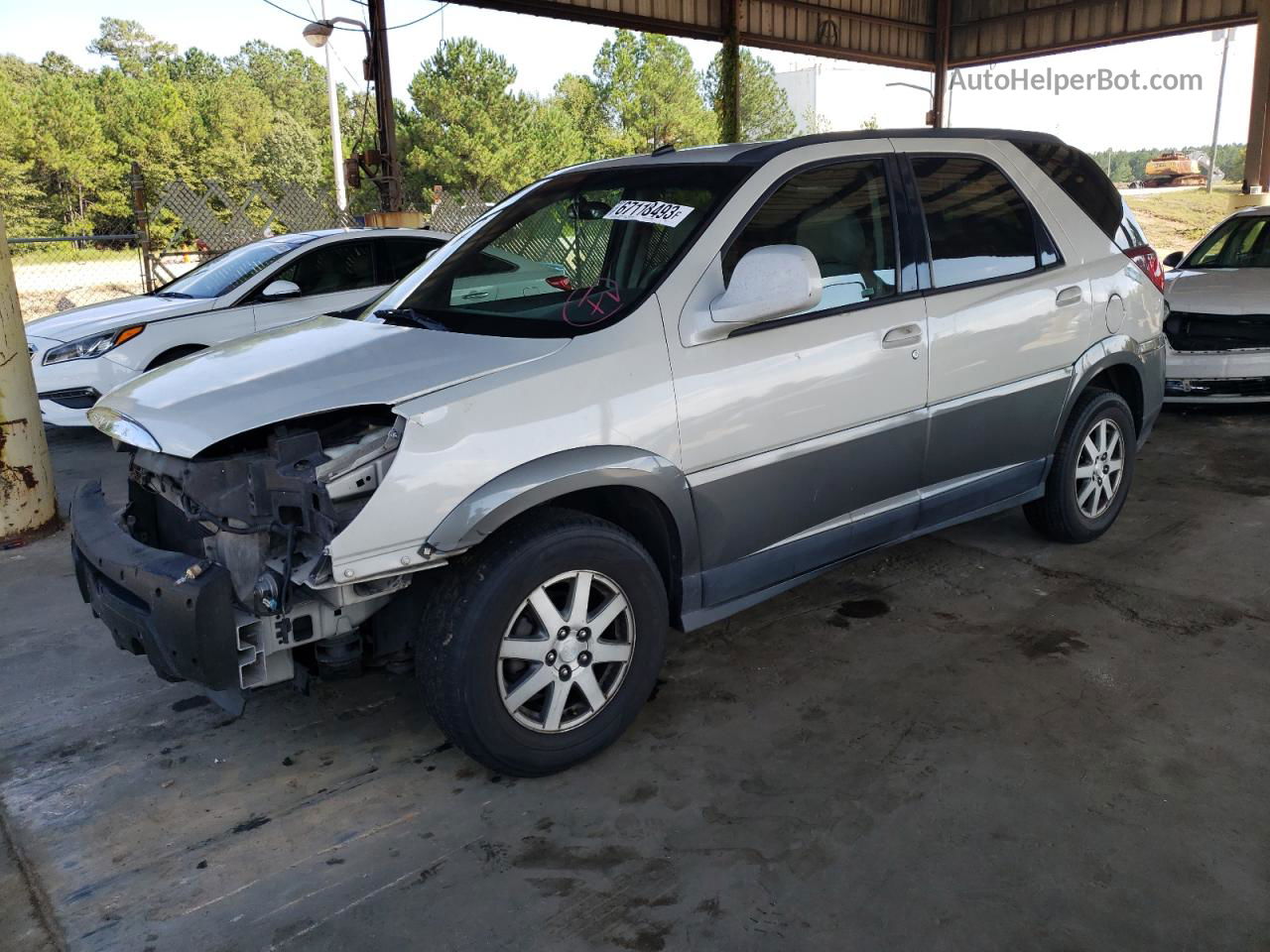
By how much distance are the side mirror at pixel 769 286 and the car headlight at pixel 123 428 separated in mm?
1699

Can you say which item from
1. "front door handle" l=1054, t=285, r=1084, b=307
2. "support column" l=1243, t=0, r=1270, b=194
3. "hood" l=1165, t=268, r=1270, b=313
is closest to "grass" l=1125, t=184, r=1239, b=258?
"support column" l=1243, t=0, r=1270, b=194

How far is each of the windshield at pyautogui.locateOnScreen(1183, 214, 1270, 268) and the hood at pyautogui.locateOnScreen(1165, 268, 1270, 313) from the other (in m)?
0.24

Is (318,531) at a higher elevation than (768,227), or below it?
below

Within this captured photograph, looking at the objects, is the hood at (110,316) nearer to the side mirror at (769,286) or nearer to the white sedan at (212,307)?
the white sedan at (212,307)

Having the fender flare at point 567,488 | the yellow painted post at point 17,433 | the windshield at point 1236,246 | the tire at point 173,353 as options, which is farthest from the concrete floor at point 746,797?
the windshield at point 1236,246

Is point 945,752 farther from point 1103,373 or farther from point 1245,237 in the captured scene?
point 1245,237

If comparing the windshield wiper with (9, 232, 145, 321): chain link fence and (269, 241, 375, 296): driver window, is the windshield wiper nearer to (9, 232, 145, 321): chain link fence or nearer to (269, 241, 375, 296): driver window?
(269, 241, 375, 296): driver window

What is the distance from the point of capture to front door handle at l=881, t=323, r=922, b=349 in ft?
11.8

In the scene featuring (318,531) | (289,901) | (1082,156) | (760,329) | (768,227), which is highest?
(1082,156)

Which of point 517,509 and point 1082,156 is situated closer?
point 517,509

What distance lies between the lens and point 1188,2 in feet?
50.9

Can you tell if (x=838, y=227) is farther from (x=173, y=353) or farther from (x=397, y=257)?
(x=173, y=353)

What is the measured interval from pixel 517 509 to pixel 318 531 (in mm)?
528

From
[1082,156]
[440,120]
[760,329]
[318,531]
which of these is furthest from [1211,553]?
[440,120]
